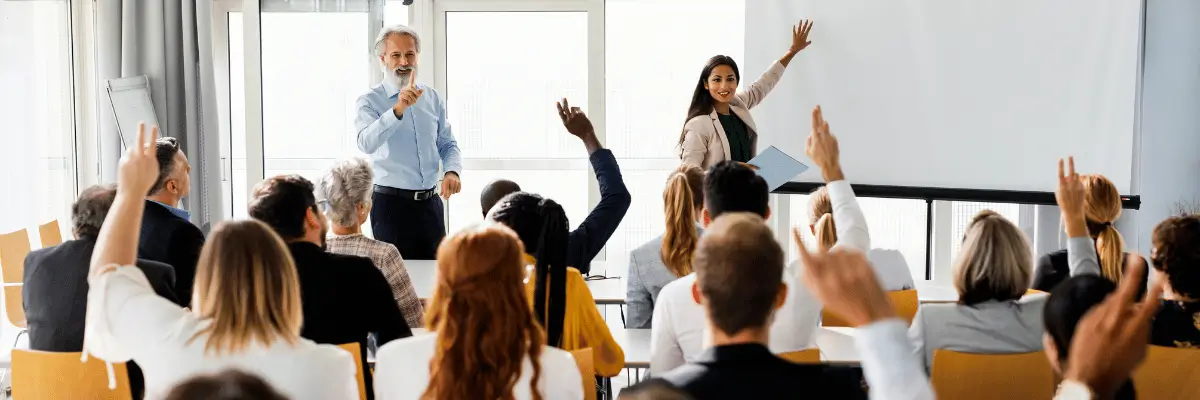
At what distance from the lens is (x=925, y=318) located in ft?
7.86

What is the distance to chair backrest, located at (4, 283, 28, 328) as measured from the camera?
4.01 m

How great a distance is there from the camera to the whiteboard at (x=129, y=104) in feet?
17.5

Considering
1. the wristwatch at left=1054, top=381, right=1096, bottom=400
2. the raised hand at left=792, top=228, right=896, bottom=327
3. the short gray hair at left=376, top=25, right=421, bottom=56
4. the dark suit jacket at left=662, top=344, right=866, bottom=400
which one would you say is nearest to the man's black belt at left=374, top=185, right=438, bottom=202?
the short gray hair at left=376, top=25, right=421, bottom=56

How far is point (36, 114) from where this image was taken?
507 centimetres

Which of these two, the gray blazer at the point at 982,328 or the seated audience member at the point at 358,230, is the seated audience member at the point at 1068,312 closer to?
the gray blazer at the point at 982,328

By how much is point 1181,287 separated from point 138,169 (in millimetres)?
2367

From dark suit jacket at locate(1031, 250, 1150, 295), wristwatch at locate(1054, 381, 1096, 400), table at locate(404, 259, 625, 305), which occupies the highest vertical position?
wristwatch at locate(1054, 381, 1096, 400)

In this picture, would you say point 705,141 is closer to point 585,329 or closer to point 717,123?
point 717,123

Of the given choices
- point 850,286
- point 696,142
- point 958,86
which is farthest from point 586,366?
point 958,86

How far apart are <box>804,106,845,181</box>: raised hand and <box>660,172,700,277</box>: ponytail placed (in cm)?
60

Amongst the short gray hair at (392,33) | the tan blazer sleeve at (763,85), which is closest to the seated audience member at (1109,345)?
the tan blazer sleeve at (763,85)

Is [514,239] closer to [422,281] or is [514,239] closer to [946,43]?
[422,281]

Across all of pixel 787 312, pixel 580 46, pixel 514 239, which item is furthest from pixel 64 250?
pixel 580 46

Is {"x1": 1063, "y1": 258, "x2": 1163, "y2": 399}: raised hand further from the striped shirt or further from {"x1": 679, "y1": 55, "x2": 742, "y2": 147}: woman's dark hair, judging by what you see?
{"x1": 679, "y1": 55, "x2": 742, "y2": 147}: woman's dark hair
